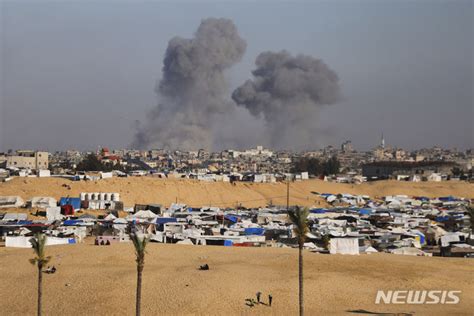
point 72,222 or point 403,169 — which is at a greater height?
point 403,169

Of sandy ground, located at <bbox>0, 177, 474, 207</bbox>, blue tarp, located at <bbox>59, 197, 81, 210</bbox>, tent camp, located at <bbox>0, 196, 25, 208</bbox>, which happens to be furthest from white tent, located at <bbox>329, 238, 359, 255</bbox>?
sandy ground, located at <bbox>0, 177, 474, 207</bbox>

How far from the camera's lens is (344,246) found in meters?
22.4

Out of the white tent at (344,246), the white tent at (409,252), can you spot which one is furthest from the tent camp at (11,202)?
the white tent at (409,252)

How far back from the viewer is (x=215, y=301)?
52.7 feet

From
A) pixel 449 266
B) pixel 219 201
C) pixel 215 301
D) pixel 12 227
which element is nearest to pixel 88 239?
pixel 12 227

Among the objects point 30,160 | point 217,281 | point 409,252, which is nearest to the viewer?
point 217,281

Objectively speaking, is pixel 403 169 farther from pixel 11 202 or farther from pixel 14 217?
pixel 14 217

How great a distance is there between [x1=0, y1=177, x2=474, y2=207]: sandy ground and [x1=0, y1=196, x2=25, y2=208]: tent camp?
9.33ft

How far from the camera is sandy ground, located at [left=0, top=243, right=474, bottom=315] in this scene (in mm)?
15609

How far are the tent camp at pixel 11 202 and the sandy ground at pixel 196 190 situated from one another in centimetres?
284

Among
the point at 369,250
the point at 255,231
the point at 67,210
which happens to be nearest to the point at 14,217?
the point at 67,210

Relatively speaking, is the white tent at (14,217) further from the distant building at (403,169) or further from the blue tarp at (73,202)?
the distant building at (403,169)

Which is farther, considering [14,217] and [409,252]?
[14,217]

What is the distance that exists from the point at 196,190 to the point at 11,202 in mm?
15378
